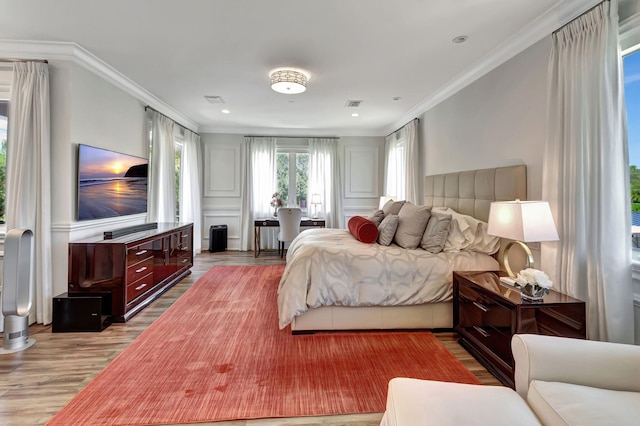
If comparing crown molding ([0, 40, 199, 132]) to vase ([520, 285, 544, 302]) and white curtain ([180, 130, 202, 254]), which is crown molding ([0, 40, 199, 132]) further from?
vase ([520, 285, 544, 302])

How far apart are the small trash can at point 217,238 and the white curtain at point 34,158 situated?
350cm

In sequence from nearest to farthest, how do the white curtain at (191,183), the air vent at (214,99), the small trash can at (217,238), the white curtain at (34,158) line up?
the white curtain at (34,158), the air vent at (214,99), the white curtain at (191,183), the small trash can at (217,238)

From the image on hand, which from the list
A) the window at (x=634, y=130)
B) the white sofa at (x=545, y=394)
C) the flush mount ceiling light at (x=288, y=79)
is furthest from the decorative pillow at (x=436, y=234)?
the flush mount ceiling light at (x=288, y=79)

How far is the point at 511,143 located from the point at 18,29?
4.48 meters

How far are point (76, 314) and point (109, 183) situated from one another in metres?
1.49

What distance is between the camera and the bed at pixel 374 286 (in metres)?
2.59

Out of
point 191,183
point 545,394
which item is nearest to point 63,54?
point 191,183

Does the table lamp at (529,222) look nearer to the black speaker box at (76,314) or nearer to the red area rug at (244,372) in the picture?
the red area rug at (244,372)

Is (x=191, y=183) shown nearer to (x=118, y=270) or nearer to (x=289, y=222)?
(x=289, y=222)

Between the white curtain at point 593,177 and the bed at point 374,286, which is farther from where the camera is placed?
the bed at point 374,286

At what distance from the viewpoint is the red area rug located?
1.67 meters

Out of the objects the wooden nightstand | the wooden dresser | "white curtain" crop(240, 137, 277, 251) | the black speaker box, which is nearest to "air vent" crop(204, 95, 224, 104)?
"white curtain" crop(240, 137, 277, 251)

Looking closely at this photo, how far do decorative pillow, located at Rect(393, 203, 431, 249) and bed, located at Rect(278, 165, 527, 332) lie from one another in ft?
0.76

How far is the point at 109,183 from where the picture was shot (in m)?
3.45
